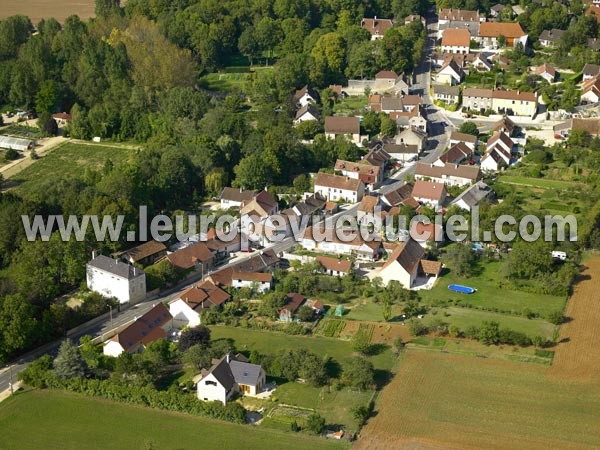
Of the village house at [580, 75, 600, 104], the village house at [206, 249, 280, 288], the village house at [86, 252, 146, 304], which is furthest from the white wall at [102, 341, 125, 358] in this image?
the village house at [580, 75, 600, 104]

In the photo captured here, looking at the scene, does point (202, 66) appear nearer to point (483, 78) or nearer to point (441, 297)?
point (483, 78)

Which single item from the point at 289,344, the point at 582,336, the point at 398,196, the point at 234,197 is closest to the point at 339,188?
the point at 398,196

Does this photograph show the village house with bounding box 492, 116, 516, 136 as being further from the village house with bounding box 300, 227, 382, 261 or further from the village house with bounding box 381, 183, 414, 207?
the village house with bounding box 300, 227, 382, 261

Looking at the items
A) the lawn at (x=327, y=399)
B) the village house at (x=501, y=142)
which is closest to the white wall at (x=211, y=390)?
the lawn at (x=327, y=399)

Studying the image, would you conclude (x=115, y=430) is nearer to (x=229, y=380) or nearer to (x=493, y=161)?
(x=229, y=380)

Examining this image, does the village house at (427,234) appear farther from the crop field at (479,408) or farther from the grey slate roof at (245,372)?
the grey slate roof at (245,372)
